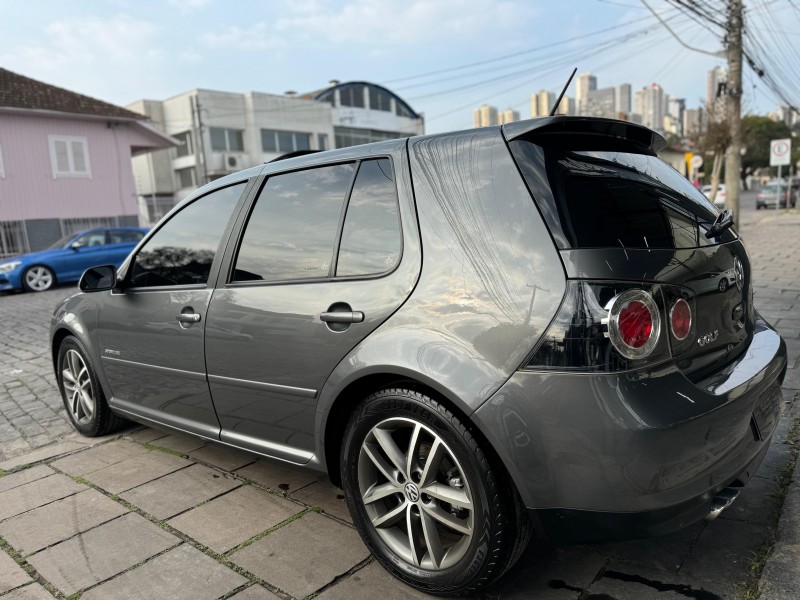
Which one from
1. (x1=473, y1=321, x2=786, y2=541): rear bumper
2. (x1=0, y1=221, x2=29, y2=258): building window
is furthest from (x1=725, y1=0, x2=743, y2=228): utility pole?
(x1=0, y1=221, x2=29, y2=258): building window

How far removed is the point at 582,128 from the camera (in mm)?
2205

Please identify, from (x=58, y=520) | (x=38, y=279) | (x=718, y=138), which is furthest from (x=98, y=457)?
(x=718, y=138)

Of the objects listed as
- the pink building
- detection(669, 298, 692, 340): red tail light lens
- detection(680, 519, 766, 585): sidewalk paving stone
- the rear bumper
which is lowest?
detection(680, 519, 766, 585): sidewalk paving stone

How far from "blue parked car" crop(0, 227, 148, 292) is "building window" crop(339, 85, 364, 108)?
124 feet

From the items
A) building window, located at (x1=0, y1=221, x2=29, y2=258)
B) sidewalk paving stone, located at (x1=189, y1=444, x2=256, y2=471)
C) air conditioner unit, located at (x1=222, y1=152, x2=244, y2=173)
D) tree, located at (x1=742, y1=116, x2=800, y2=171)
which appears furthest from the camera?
tree, located at (x1=742, y1=116, x2=800, y2=171)

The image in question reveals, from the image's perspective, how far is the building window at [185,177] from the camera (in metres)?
41.7

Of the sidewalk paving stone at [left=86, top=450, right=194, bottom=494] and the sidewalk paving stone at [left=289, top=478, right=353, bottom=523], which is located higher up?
the sidewalk paving stone at [left=289, top=478, right=353, bottom=523]

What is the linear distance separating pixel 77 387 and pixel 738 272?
159 inches

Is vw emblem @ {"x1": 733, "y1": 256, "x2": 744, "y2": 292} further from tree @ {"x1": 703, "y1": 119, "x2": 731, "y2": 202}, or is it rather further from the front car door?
tree @ {"x1": 703, "y1": 119, "x2": 731, "y2": 202}

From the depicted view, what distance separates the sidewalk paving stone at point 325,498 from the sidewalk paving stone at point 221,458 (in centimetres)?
51

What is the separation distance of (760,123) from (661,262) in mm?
80419

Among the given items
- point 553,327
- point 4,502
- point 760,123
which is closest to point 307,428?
point 553,327

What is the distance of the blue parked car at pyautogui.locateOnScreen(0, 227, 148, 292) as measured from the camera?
1365 cm

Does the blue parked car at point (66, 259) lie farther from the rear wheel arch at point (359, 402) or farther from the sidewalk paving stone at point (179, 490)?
the rear wheel arch at point (359, 402)
